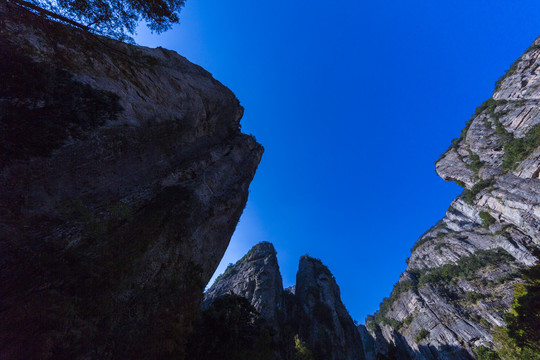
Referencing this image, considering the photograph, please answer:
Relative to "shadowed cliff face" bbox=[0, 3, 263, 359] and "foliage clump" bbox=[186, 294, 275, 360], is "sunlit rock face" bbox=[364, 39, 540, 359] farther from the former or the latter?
"shadowed cliff face" bbox=[0, 3, 263, 359]

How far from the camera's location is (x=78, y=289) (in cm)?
668

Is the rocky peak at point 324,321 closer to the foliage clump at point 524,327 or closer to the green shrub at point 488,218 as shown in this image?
the foliage clump at point 524,327

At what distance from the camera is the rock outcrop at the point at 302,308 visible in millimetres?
29656

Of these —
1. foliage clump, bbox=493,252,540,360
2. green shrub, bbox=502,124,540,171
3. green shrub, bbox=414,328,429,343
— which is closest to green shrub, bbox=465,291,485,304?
green shrub, bbox=414,328,429,343

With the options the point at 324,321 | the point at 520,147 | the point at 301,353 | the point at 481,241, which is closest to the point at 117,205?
the point at 301,353

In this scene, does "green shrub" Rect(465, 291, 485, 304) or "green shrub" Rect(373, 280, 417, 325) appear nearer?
"green shrub" Rect(465, 291, 485, 304)

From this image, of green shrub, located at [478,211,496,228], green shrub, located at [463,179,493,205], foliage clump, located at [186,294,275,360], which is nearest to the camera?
foliage clump, located at [186,294,275,360]

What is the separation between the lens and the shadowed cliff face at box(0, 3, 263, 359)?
6035 millimetres

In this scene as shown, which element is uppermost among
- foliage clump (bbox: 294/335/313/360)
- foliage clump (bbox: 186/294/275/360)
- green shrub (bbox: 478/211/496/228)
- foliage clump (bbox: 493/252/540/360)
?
green shrub (bbox: 478/211/496/228)

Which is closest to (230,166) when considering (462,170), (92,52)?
(92,52)

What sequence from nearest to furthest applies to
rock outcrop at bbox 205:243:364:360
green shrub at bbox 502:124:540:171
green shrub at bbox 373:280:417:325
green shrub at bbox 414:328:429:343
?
rock outcrop at bbox 205:243:364:360
green shrub at bbox 502:124:540:171
green shrub at bbox 414:328:429:343
green shrub at bbox 373:280:417:325

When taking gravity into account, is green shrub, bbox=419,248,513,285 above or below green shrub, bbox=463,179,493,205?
below

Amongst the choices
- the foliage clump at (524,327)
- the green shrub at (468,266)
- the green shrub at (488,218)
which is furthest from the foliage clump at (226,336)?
the green shrub at (488,218)

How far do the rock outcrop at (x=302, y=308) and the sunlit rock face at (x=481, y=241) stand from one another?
14.5m
